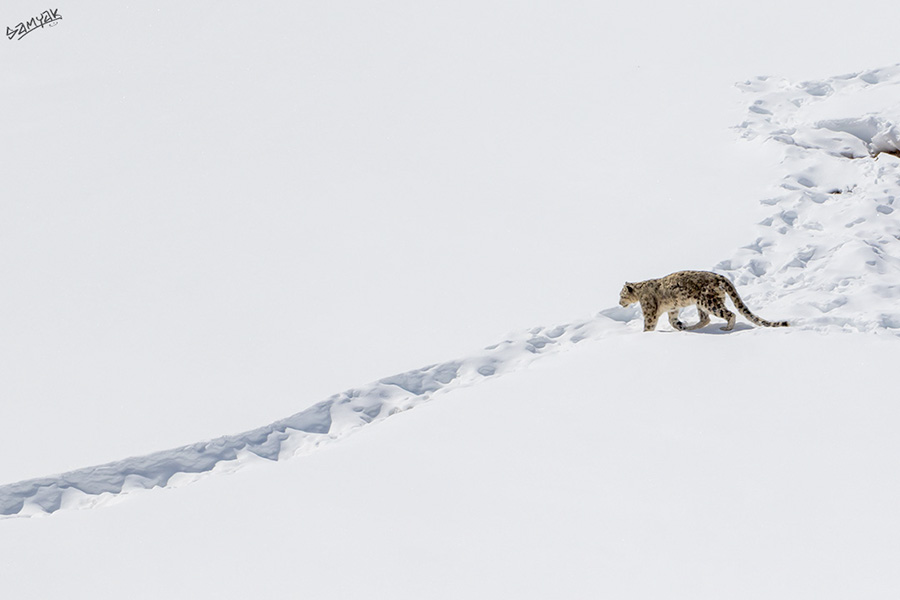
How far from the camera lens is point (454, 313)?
42.2 feet

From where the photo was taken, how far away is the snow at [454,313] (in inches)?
345

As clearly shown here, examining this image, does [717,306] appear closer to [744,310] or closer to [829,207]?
[744,310]

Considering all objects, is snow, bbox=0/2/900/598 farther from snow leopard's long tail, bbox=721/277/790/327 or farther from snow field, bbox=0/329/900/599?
snow leopard's long tail, bbox=721/277/790/327

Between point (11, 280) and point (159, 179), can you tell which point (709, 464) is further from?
point (159, 179)

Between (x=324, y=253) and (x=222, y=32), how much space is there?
10325 millimetres

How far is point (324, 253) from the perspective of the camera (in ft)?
48.0

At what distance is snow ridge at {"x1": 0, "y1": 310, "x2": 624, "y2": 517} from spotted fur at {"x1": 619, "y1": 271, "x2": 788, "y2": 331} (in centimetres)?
63

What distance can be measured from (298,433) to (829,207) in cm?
743

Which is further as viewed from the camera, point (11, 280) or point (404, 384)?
point (11, 280)

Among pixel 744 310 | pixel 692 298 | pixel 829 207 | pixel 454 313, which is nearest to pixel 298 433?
pixel 454 313

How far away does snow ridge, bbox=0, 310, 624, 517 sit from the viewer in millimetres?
10328

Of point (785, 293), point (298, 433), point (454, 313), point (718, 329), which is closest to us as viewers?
point (298, 433)

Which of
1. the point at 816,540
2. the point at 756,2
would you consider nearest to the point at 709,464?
the point at 816,540

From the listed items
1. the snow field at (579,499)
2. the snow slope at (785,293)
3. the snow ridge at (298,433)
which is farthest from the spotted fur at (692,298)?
the snow ridge at (298,433)
